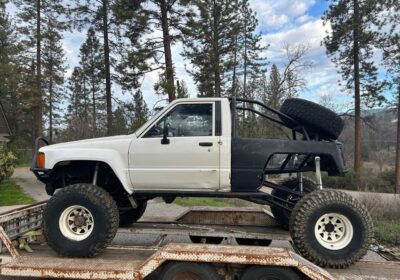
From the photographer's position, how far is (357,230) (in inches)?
199

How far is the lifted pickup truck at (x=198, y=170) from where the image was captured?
5.07 metres

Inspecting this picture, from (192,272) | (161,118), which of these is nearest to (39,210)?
(161,118)

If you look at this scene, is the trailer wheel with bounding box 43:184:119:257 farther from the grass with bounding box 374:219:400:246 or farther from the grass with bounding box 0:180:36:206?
the grass with bounding box 0:180:36:206

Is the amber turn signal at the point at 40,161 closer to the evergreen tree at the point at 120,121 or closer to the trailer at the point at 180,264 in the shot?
the trailer at the point at 180,264

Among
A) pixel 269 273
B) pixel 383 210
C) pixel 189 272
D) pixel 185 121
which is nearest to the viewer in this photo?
pixel 269 273

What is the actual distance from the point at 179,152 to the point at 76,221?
1.71 meters

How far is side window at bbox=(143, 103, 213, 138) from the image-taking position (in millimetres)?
5543

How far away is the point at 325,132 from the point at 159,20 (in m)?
17.1

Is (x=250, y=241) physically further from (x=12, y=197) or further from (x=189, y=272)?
(x=12, y=197)

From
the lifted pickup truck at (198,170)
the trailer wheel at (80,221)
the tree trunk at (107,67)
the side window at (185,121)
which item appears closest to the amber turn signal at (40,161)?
the lifted pickup truck at (198,170)

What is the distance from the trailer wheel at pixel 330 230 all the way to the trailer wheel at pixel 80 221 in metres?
2.49

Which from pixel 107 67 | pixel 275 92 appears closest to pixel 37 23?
pixel 107 67

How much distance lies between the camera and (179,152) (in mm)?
5445

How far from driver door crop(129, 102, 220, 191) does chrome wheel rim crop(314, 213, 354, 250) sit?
1.49 metres
